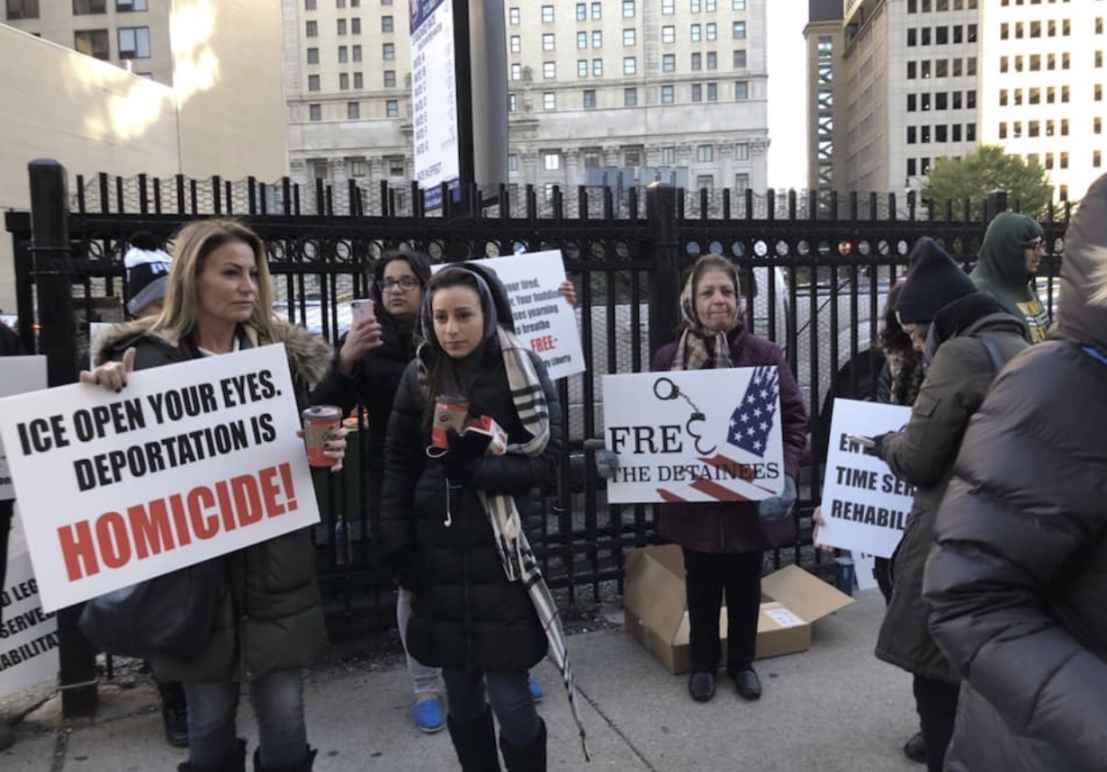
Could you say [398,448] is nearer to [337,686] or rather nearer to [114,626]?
[114,626]

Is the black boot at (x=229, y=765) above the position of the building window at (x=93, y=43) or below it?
below

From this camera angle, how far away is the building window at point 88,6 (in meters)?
53.6

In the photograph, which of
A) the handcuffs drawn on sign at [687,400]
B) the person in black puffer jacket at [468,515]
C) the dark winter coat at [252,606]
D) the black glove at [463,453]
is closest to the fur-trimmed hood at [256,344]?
the dark winter coat at [252,606]

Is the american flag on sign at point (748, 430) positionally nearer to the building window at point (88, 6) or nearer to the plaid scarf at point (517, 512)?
the plaid scarf at point (517, 512)

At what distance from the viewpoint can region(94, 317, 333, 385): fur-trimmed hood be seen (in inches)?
104

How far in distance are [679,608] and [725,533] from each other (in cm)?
50

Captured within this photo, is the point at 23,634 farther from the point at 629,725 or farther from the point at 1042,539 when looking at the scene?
the point at 1042,539

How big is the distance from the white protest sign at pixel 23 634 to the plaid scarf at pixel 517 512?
2039mm

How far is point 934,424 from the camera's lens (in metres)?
2.56

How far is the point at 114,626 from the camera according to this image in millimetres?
2506

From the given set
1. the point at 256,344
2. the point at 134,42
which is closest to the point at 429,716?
the point at 256,344

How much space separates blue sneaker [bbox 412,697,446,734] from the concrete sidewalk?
4 centimetres

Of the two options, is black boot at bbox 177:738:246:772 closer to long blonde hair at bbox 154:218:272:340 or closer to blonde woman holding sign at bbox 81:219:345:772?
blonde woman holding sign at bbox 81:219:345:772

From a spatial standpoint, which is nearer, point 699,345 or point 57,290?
point 57,290
